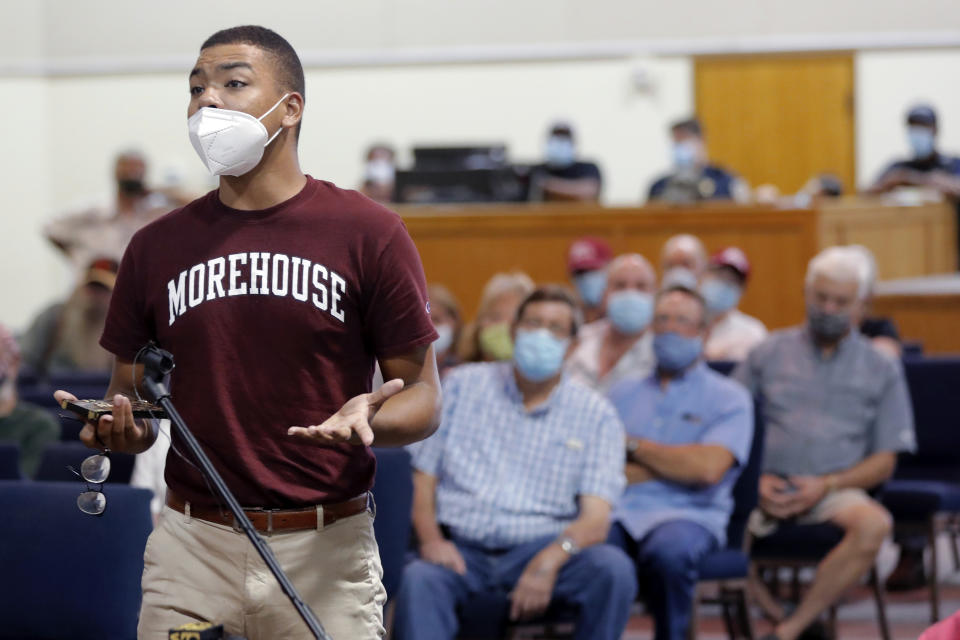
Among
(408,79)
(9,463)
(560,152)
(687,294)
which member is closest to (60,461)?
(9,463)

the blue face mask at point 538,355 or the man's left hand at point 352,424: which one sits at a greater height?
the man's left hand at point 352,424

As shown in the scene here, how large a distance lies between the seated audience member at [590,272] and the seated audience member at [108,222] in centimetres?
326

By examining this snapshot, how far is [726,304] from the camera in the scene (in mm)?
7426

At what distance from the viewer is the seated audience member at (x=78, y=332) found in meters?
7.21

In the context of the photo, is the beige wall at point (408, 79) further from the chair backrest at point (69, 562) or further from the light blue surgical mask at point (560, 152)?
the chair backrest at point (69, 562)

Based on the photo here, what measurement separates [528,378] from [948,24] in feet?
32.2

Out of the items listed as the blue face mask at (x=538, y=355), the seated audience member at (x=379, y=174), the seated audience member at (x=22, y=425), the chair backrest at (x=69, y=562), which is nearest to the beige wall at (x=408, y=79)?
the seated audience member at (x=379, y=174)

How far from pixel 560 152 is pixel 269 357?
8532mm

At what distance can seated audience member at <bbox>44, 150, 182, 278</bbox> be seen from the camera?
32.4ft

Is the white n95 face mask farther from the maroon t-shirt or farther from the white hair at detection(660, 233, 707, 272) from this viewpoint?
the white hair at detection(660, 233, 707, 272)

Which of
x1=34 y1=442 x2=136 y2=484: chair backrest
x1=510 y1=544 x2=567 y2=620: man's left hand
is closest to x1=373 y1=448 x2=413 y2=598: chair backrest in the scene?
x1=510 y1=544 x2=567 y2=620: man's left hand

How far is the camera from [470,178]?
9.76 meters

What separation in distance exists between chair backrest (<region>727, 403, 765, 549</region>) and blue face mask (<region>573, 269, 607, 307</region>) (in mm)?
2807

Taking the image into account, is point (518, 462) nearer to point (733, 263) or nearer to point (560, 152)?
point (733, 263)
